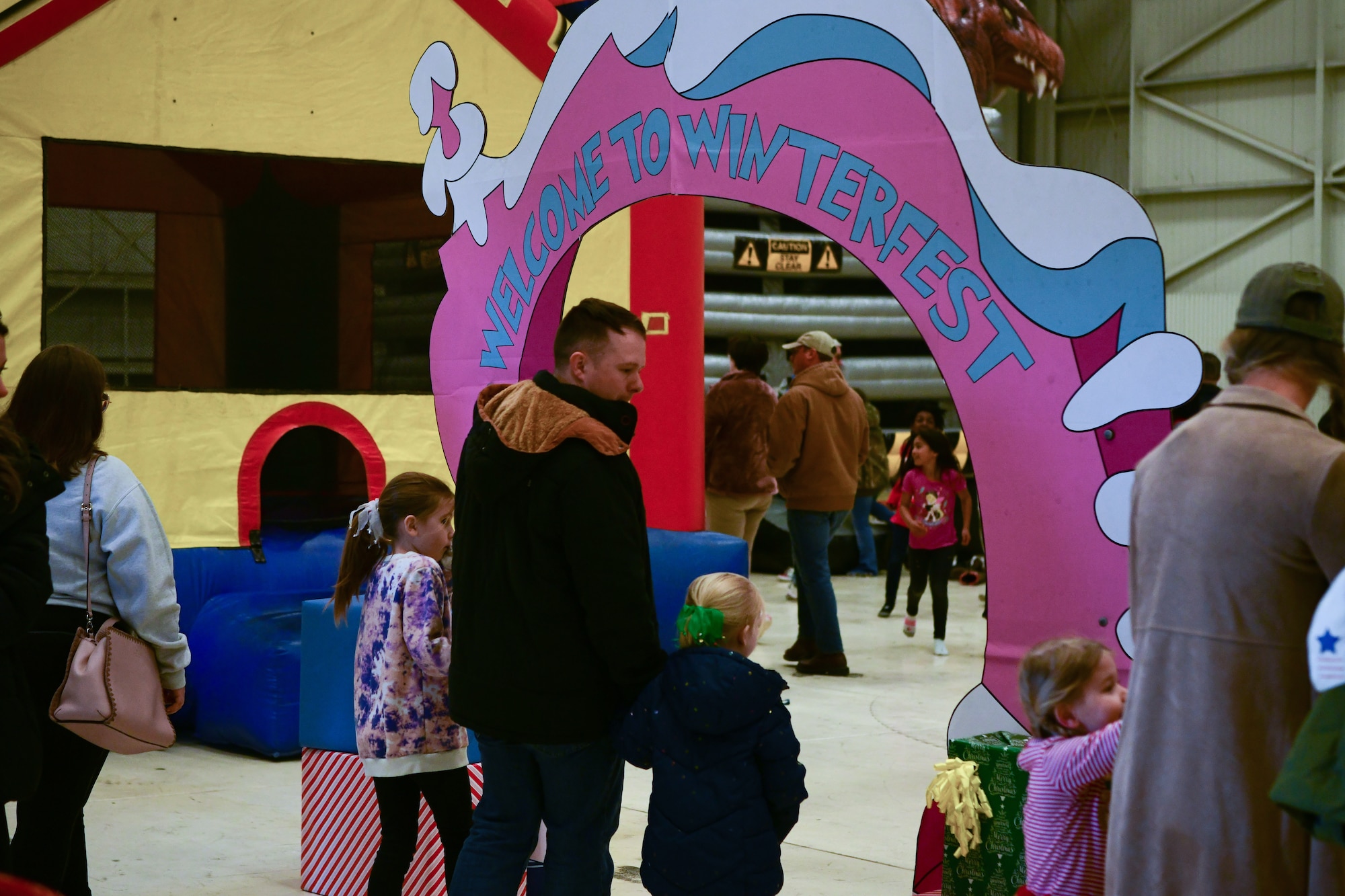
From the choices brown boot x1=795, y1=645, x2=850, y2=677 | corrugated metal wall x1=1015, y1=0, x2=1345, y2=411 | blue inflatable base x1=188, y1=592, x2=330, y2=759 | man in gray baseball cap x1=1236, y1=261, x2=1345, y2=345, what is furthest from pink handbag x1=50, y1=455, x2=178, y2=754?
corrugated metal wall x1=1015, y1=0, x2=1345, y2=411

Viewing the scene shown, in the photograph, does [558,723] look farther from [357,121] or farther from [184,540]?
[357,121]

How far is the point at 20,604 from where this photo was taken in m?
3.01

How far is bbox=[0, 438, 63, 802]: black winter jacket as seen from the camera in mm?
3006

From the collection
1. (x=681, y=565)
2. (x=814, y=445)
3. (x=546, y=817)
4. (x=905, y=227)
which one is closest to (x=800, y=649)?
(x=814, y=445)

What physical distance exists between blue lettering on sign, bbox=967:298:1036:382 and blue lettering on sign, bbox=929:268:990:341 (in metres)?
0.05

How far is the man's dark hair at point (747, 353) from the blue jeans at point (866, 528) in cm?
366

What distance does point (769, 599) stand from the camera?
11281mm

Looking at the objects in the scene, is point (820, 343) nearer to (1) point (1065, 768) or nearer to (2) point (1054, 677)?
(2) point (1054, 677)

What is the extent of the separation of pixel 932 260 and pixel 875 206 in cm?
24

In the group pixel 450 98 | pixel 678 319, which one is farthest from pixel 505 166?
pixel 678 319

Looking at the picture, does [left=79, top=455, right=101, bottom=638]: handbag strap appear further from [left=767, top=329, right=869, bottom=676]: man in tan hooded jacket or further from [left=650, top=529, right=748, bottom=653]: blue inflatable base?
[left=767, top=329, right=869, bottom=676]: man in tan hooded jacket

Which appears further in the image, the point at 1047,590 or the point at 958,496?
the point at 958,496

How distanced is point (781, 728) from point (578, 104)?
2510 mm

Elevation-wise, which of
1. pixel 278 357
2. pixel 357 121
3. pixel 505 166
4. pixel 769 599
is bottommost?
pixel 769 599
